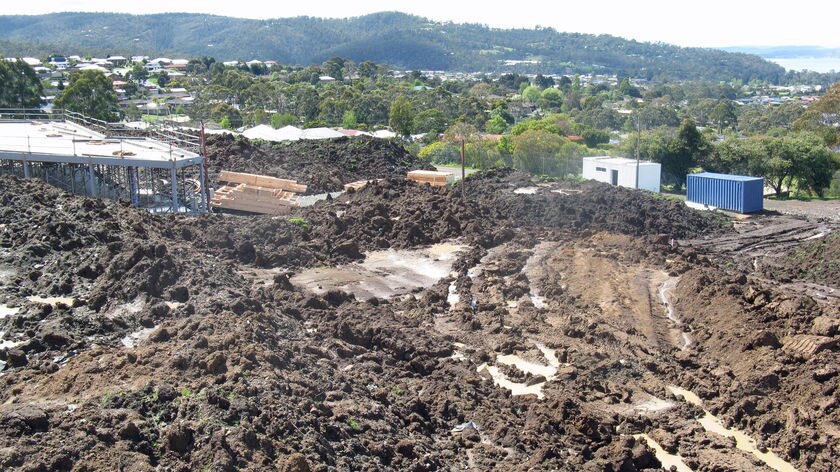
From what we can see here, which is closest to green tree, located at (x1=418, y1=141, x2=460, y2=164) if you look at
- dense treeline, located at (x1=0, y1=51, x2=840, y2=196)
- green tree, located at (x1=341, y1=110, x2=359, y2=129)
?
dense treeline, located at (x1=0, y1=51, x2=840, y2=196)

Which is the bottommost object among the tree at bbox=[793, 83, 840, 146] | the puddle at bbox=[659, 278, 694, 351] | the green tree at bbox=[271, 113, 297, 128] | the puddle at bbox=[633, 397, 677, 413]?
the puddle at bbox=[633, 397, 677, 413]

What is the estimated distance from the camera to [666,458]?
49.3ft

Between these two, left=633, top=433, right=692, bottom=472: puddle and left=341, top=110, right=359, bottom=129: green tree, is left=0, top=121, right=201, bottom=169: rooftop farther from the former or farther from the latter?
left=341, top=110, right=359, bottom=129: green tree

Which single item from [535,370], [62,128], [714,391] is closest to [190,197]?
[62,128]

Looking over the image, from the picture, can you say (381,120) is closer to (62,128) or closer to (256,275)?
(62,128)

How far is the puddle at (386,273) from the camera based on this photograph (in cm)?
2484

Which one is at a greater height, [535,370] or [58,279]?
[58,279]

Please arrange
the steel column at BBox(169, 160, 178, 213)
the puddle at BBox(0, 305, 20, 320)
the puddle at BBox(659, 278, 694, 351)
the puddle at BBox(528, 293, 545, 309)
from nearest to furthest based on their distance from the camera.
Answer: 1. the puddle at BBox(0, 305, 20, 320)
2. the puddle at BBox(659, 278, 694, 351)
3. the puddle at BBox(528, 293, 545, 309)
4. the steel column at BBox(169, 160, 178, 213)

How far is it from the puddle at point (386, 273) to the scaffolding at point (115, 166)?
26.2 ft

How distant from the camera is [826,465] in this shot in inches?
566

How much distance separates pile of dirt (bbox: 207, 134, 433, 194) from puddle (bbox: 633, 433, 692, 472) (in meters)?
26.2

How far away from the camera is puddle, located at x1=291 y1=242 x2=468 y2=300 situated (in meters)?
24.8

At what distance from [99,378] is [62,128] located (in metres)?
31.5

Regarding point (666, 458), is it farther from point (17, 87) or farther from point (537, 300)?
point (17, 87)
